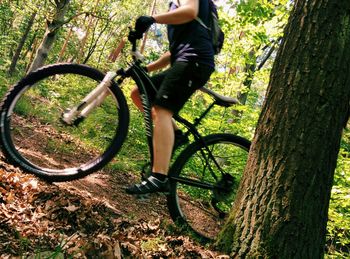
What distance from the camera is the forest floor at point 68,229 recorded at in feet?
6.73

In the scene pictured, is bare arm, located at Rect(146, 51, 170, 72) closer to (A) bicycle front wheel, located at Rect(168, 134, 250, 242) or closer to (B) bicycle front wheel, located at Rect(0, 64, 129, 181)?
(B) bicycle front wheel, located at Rect(0, 64, 129, 181)

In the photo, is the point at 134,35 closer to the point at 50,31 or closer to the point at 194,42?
the point at 194,42

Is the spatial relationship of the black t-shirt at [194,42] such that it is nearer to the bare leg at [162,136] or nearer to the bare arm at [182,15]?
the bare arm at [182,15]

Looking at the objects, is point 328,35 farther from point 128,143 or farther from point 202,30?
point 128,143

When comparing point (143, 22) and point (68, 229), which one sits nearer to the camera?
point (68, 229)

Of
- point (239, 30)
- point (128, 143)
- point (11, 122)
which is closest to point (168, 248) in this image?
point (11, 122)

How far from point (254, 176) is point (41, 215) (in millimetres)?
1543

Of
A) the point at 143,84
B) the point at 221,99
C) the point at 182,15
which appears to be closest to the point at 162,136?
the point at 143,84

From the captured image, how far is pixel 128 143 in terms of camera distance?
762cm

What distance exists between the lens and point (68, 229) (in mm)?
2332

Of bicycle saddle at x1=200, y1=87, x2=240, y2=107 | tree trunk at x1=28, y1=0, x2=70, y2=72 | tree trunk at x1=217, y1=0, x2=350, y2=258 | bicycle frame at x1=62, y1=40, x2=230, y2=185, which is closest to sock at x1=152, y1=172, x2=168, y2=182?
bicycle frame at x1=62, y1=40, x2=230, y2=185

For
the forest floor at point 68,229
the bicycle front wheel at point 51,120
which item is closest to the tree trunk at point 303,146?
the forest floor at point 68,229

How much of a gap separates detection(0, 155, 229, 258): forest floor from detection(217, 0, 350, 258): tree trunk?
0.36 m

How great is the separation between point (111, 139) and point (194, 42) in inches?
44.4
